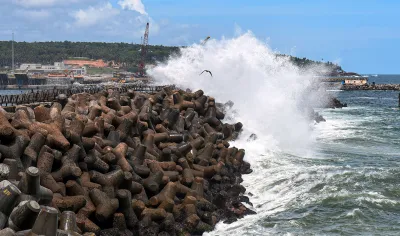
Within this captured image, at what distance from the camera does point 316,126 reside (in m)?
37.6

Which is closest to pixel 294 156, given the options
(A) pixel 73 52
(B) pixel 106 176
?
(B) pixel 106 176

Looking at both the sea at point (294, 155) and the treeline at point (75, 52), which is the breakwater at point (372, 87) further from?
the sea at point (294, 155)

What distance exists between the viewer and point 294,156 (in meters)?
24.0

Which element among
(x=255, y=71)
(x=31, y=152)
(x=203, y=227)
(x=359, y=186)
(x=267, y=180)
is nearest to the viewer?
(x=31, y=152)

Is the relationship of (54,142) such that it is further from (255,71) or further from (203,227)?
(255,71)

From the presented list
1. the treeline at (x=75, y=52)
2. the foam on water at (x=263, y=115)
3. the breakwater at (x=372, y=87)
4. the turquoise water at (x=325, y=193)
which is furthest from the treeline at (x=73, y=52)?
the turquoise water at (x=325, y=193)

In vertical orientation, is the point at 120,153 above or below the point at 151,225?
above

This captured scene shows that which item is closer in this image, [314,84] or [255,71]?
[255,71]

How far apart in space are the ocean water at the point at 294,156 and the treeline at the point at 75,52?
369ft

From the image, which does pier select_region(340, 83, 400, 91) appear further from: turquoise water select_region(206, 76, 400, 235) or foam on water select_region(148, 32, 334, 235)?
turquoise water select_region(206, 76, 400, 235)

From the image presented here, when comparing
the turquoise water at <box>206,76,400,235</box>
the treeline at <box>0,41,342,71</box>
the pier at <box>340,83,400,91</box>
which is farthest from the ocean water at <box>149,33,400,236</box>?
the treeline at <box>0,41,342,71</box>

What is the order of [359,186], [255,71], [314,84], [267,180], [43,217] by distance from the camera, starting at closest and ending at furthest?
[43,217] → [359,186] → [267,180] → [255,71] → [314,84]

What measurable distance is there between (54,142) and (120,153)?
1788 millimetres

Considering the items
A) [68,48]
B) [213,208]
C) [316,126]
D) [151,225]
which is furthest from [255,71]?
[68,48]
